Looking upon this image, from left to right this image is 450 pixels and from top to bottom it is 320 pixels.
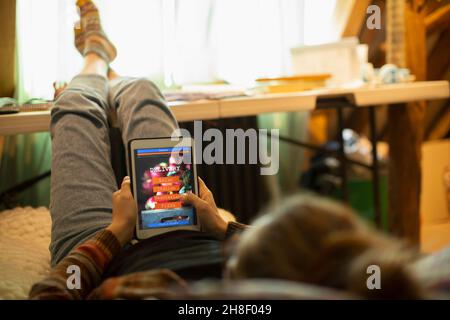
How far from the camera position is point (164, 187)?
2.27 ft

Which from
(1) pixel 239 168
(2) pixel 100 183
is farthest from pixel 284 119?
(2) pixel 100 183

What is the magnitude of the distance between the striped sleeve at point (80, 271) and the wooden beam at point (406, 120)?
3.49 ft

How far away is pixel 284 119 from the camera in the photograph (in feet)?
5.80

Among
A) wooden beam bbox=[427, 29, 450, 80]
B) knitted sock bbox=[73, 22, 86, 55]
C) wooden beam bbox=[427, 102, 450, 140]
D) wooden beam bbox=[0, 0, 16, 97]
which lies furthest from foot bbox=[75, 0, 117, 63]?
wooden beam bbox=[427, 102, 450, 140]

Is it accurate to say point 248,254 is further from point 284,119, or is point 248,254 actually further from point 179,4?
point 284,119

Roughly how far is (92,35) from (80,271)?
32.4 inches

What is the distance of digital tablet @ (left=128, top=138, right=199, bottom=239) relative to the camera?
2.28 feet

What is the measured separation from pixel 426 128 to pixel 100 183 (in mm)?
1664

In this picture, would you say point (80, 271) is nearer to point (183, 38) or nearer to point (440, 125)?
point (183, 38)

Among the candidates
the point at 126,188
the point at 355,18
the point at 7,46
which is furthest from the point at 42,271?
the point at 355,18

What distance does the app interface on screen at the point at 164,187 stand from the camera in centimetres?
69

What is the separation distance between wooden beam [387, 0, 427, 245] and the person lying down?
82 cm

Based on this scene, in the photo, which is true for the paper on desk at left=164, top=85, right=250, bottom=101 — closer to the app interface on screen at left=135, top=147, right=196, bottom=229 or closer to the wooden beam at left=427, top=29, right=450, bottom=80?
the app interface on screen at left=135, top=147, right=196, bottom=229

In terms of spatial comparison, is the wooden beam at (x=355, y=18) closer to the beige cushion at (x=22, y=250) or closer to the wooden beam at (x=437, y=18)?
the wooden beam at (x=437, y=18)
